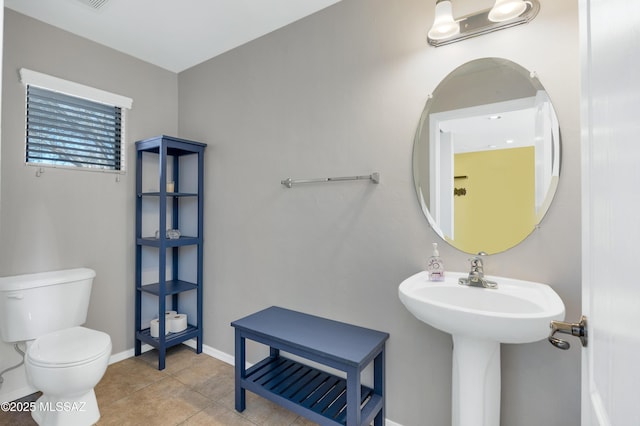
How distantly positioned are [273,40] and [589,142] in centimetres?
215

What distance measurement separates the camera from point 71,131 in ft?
7.61

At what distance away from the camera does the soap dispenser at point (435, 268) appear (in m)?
1.47

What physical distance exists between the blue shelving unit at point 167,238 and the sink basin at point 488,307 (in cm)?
190

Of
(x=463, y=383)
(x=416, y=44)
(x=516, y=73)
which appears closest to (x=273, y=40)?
(x=416, y=44)

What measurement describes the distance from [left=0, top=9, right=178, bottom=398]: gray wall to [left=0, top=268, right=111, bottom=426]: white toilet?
20 cm

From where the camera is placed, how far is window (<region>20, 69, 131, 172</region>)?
2.14 meters

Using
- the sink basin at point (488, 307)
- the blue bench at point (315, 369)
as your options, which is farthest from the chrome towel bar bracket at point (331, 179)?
the blue bench at point (315, 369)

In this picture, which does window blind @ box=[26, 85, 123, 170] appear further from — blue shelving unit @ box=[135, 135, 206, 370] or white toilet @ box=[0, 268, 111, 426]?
white toilet @ box=[0, 268, 111, 426]

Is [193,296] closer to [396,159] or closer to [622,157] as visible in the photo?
[396,159]

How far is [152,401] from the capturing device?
6.54 feet

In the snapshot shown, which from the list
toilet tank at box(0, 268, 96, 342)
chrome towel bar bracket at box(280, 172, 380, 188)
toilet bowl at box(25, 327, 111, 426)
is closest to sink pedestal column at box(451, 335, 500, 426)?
chrome towel bar bracket at box(280, 172, 380, 188)

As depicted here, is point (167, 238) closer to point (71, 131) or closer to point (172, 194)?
point (172, 194)

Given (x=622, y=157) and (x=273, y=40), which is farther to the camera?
(x=273, y=40)

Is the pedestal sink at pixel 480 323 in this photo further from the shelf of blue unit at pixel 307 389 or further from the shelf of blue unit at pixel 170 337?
the shelf of blue unit at pixel 170 337
